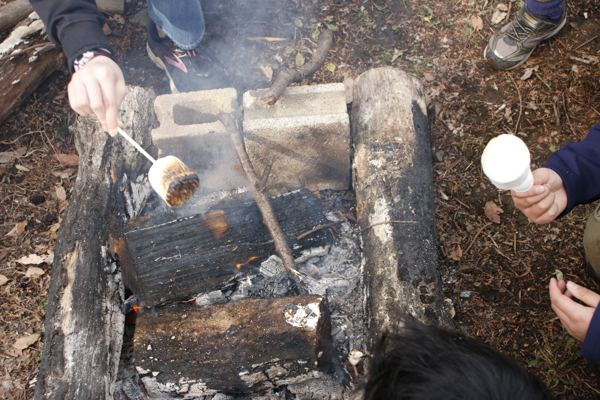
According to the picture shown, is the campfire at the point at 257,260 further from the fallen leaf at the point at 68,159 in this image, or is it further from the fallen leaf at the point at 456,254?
the fallen leaf at the point at 68,159

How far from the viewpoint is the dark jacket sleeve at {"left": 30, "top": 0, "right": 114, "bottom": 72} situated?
2.46 m

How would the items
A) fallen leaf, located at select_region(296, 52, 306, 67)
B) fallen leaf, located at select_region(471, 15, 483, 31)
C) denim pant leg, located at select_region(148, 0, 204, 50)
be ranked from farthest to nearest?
1. fallen leaf, located at select_region(296, 52, 306, 67)
2. fallen leaf, located at select_region(471, 15, 483, 31)
3. denim pant leg, located at select_region(148, 0, 204, 50)

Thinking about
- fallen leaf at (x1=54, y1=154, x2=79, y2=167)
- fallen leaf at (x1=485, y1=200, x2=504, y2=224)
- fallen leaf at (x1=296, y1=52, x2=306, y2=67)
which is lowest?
fallen leaf at (x1=485, y1=200, x2=504, y2=224)

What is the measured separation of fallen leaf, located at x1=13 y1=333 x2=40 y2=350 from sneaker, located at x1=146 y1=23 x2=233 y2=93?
2814 millimetres

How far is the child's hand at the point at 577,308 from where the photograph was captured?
1.74 meters

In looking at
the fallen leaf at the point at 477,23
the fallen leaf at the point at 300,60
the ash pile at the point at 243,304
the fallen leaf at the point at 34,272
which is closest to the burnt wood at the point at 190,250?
the ash pile at the point at 243,304

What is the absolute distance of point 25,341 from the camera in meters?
3.17

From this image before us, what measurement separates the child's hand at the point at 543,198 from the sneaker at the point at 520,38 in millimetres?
2328

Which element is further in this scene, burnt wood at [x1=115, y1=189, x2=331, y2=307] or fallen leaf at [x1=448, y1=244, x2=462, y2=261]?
fallen leaf at [x1=448, y1=244, x2=462, y2=261]

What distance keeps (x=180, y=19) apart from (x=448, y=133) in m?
2.98

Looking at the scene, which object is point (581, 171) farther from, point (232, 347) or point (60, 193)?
point (60, 193)

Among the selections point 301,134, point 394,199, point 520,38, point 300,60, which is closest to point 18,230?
point 301,134

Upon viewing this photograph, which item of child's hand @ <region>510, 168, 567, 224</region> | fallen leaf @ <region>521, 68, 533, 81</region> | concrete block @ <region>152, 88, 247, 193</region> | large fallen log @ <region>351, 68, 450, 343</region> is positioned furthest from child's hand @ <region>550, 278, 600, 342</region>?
fallen leaf @ <region>521, 68, 533, 81</region>

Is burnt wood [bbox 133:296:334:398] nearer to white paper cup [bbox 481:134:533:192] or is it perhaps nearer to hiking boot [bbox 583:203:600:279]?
white paper cup [bbox 481:134:533:192]
